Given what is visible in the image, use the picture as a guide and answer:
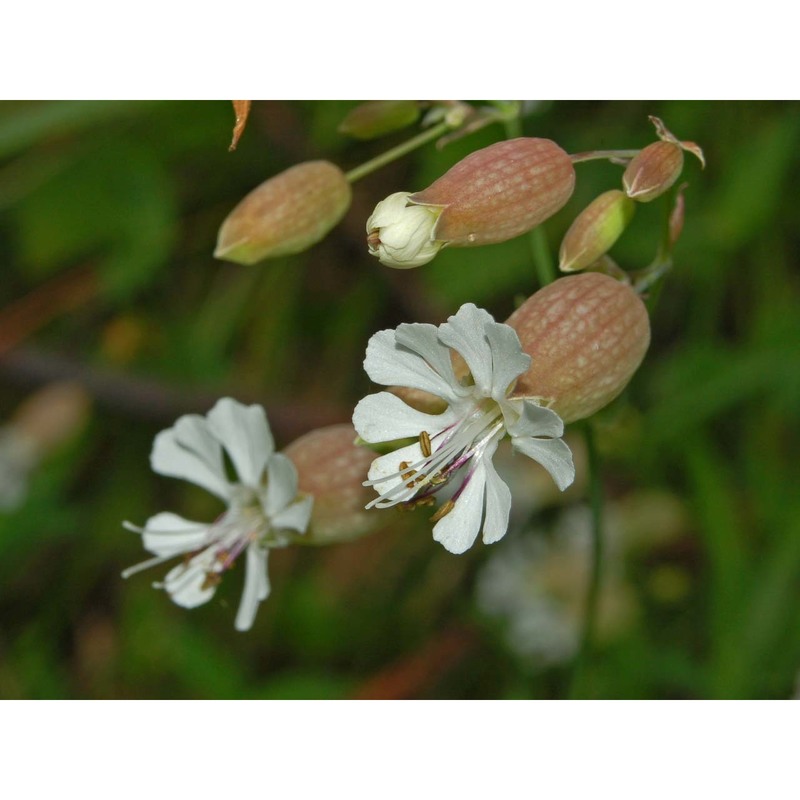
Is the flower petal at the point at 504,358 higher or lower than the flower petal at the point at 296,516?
higher

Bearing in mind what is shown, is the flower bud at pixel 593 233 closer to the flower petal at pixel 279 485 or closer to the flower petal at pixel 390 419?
the flower petal at pixel 390 419

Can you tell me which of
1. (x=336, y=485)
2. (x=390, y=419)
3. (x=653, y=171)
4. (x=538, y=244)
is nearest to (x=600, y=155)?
(x=653, y=171)

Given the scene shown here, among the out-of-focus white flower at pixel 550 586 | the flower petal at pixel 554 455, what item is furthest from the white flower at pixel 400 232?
the out-of-focus white flower at pixel 550 586

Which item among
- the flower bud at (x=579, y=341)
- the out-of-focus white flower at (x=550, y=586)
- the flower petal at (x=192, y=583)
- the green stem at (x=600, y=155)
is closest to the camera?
the flower bud at (x=579, y=341)

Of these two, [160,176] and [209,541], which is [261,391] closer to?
[160,176]

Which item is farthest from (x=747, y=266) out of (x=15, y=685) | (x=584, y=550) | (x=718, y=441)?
(x=15, y=685)

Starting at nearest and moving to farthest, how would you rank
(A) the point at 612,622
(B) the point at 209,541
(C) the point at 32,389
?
(B) the point at 209,541 < (A) the point at 612,622 < (C) the point at 32,389

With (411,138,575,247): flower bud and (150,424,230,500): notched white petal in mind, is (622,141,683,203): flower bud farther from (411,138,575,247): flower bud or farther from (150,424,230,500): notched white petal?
(150,424,230,500): notched white petal
